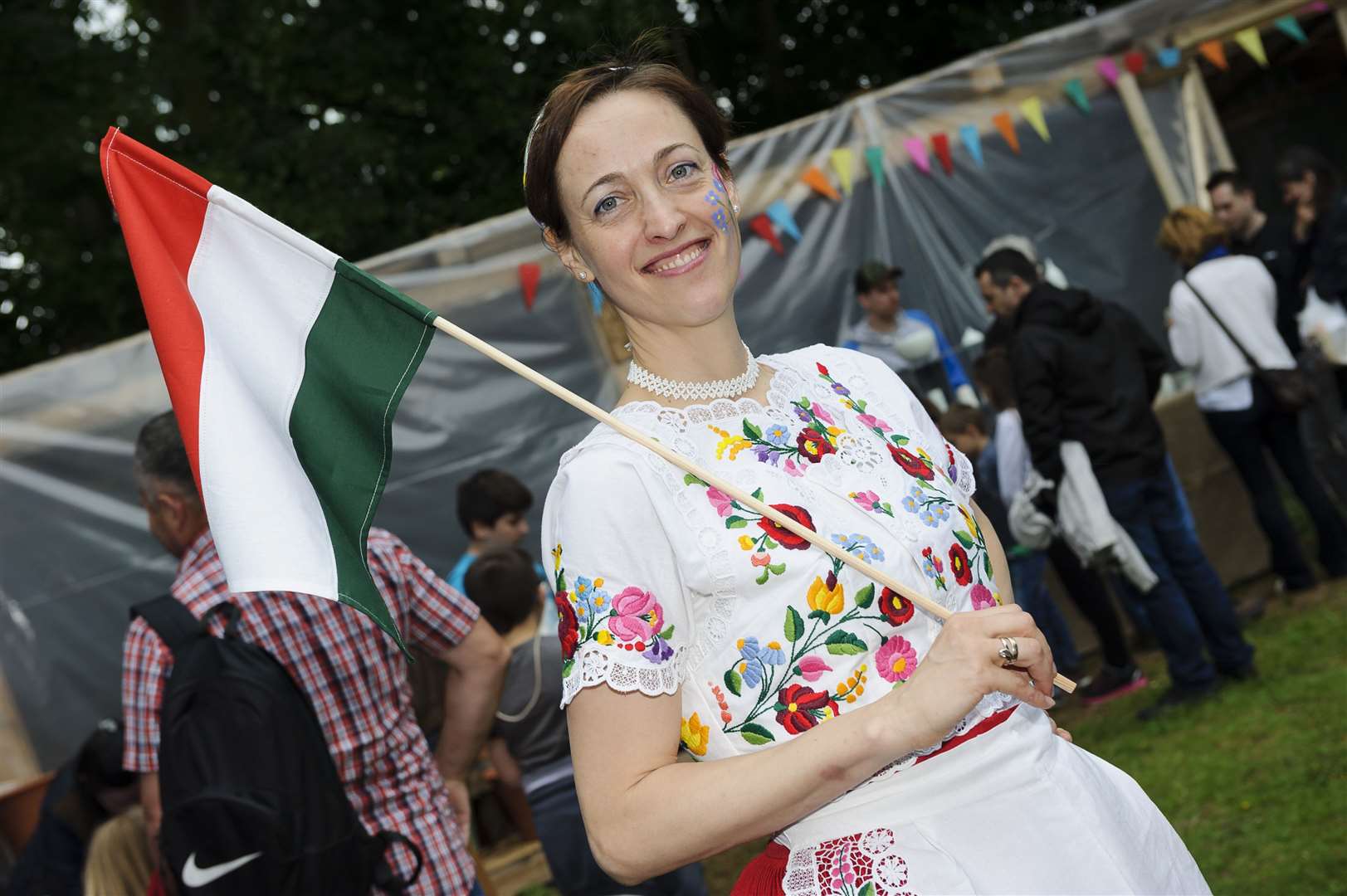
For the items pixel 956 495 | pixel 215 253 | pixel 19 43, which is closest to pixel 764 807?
pixel 956 495

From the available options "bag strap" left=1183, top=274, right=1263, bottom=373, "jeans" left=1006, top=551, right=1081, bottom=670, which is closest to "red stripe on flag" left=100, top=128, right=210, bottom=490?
"jeans" left=1006, top=551, right=1081, bottom=670

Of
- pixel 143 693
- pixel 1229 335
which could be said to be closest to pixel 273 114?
pixel 1229 335

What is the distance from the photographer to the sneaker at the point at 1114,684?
256 inches

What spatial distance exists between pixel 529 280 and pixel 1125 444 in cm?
278

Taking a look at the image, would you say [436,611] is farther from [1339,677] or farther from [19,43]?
[19,43]

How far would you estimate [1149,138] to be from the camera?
26.7 feet

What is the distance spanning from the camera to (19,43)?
11836mm

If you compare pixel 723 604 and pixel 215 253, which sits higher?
pixel 215 253

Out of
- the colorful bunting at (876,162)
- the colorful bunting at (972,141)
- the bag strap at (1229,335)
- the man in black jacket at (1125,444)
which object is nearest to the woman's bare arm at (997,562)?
the man in black jacket at (1125,444)

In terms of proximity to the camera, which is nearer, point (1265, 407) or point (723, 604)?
point (723, 604)

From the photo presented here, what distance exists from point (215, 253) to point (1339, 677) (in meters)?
5.00

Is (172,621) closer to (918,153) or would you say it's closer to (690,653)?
(690,653)

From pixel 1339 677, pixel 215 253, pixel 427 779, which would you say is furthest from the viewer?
pixel 1339 677

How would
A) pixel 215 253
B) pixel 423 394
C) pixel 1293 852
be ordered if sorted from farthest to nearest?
pixel 423 394 → pixel 1293 852 → pixel 215 253
